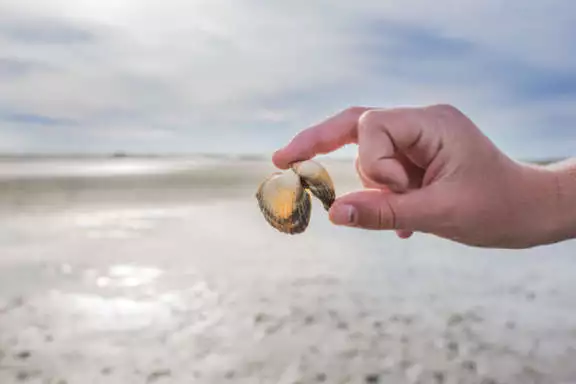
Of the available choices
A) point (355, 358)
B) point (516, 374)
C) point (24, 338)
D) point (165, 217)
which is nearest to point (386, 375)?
point (355, 358)

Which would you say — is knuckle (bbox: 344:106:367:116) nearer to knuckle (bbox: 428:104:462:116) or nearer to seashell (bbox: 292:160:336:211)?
knuckle (bbox: 428:104:462:116)

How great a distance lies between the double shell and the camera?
2605 mm

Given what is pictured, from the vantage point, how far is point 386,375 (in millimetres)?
4059

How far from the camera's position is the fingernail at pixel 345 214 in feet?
6.63

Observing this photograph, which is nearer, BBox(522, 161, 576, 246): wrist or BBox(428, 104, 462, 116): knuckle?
BBox(428, 104, 462, 116): knuckle

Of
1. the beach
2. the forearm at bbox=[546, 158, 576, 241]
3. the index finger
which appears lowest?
the beach

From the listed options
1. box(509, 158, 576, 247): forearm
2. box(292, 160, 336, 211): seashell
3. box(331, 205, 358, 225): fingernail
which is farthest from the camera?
box(292, 160, 336, 211): seashell

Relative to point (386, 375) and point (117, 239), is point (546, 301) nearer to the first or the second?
point (386, 375)

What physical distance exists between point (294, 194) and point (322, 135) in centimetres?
60

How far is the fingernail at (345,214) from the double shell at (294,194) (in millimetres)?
519

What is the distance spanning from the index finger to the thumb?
0.26 meters

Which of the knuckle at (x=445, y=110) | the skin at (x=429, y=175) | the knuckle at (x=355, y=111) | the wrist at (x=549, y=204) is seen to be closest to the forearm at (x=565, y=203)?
the wrist at (x=549, y=204)

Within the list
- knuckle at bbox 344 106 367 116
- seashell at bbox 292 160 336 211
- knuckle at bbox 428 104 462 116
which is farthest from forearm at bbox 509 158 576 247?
seashell at bbox 292 160 336 211

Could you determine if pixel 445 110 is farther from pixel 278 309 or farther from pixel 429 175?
pixel 278 309
